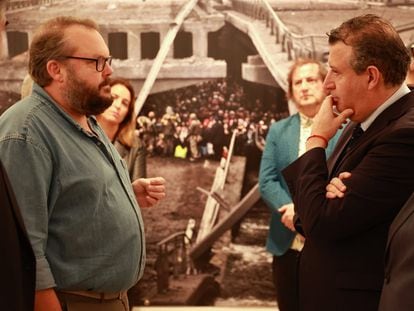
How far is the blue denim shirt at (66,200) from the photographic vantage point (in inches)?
69.8

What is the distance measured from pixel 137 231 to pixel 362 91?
2.81 ft

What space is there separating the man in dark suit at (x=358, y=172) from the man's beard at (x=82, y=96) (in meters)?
0.69

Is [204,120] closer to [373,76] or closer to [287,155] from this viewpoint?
[287,155]

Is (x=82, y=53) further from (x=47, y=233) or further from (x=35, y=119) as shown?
(x=47, y=233)

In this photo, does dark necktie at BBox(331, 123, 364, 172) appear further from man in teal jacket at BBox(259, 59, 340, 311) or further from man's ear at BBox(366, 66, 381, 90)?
man in teal jacket at BBox(259, 59, 340, 311)

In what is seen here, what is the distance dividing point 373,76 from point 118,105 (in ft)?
6.04

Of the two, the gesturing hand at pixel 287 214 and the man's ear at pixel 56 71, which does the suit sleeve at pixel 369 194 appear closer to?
the man's ear at pixel 56 71

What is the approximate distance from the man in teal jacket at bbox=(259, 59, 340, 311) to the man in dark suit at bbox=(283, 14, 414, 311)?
127cm

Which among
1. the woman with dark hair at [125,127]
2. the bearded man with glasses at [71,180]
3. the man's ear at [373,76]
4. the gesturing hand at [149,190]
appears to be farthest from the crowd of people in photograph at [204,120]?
the man's ear at [373,76]

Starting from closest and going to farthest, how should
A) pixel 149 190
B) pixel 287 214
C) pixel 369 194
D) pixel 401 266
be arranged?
1. pixel 401 266
2. pixel 369 194
3. pixel 149 190
4. pixel 287 214

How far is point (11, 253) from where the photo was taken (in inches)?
54.7

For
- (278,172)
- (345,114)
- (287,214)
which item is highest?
(345,114)

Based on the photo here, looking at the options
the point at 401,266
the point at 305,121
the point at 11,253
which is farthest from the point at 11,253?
the point at 305,121

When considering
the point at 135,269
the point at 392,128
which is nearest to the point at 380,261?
the point at 392,128
